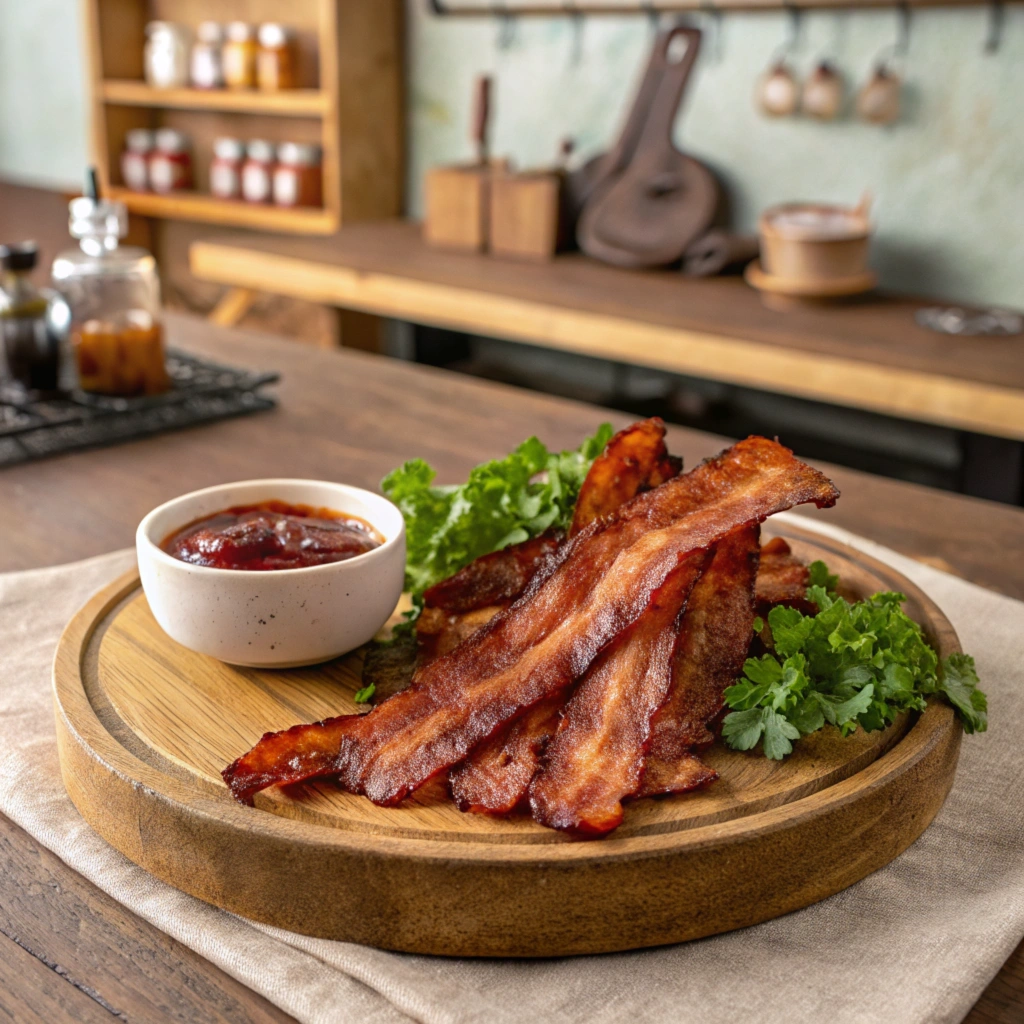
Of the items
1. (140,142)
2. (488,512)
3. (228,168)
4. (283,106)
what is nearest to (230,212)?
(228,168)

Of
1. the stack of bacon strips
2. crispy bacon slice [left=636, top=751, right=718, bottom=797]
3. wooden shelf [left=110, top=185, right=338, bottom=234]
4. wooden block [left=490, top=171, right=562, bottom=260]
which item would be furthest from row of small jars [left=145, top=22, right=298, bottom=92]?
crispy bacon slice [left=636, top=751, right=718, bottom=797]

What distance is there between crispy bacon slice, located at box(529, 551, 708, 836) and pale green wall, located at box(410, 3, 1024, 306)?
260 centimetres

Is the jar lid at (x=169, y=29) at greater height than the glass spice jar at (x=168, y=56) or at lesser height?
greater

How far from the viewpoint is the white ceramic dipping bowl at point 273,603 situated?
96 centimetres

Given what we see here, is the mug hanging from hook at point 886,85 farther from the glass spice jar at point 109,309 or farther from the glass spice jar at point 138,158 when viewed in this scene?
the glass spice jar at point 138,158

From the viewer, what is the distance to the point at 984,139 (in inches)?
121

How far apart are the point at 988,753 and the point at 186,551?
0.72 metres

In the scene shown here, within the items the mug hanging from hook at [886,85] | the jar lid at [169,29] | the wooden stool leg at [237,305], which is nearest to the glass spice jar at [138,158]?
the jar lid at [169,29]

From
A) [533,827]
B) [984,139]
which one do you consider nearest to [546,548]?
[533,827]

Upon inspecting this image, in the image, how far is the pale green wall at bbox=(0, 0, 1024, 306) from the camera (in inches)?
121

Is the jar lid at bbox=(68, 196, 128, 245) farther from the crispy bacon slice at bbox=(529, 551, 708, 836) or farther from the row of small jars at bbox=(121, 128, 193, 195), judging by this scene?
the row of small jars at bbox=(121, 128, 193, 195)

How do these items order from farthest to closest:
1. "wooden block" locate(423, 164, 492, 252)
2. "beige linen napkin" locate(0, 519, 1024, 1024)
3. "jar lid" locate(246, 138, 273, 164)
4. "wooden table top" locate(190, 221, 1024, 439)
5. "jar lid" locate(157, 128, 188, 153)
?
"jar lid" locate(157, 128, 188, 153), "jar lid" locate(246, 138, 273, 164), "wooden block" locate(423, 164, 492, 252), "wooden table top" locate(190, 221, 1024, 439), "beige linen napkin" locate(0, 519, 1024, 1024)

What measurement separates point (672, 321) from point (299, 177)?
6.66 ft

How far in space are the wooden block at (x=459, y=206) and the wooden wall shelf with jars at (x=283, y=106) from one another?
0.63m
